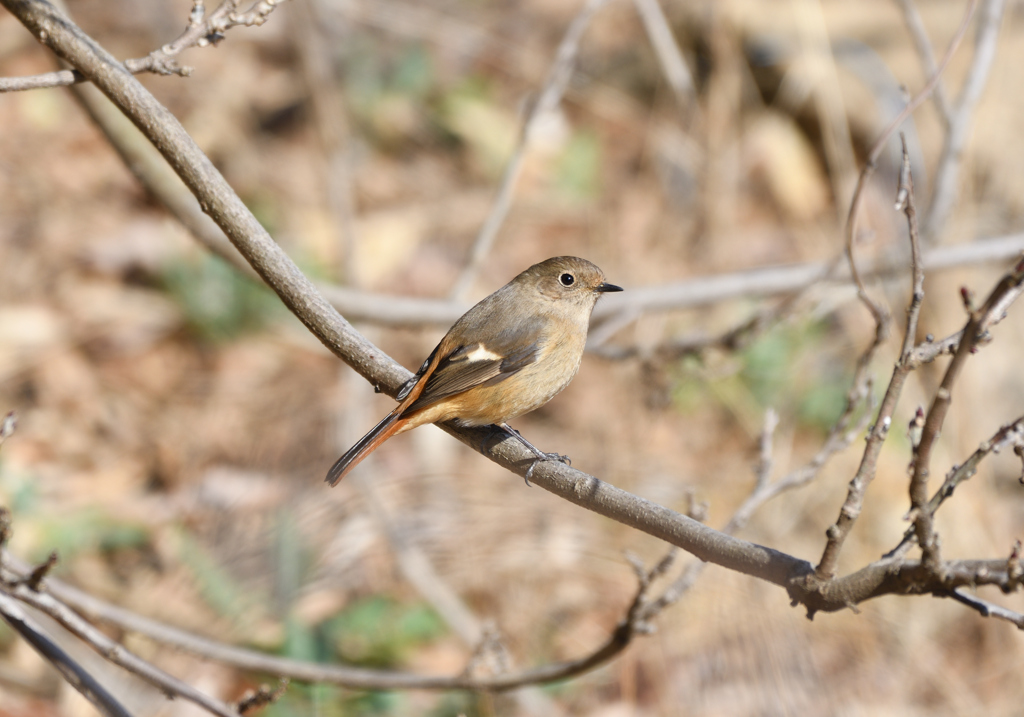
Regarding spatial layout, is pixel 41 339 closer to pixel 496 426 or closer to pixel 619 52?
pixel 496 426

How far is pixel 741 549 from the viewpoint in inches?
65.1

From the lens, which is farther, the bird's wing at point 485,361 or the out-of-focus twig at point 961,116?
Answer: the out-of-focus twig at point 961,116

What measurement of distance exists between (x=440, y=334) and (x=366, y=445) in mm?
3516

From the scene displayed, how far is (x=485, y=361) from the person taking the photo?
300cm

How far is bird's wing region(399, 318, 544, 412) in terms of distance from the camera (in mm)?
2730

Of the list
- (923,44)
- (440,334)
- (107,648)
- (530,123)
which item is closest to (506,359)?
(530,123)

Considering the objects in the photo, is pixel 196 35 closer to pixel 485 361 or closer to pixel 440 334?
pixel 485 361

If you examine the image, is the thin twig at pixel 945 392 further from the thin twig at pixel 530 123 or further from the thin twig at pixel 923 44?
the thin twig at pixel 923 44

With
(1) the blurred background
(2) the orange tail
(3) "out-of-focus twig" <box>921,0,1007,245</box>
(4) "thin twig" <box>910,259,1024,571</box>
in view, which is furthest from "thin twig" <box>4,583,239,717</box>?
(3) "out-of-focus twig" <box>921,0,1007,245</box>

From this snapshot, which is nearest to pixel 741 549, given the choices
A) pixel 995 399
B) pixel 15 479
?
pixel 15 479

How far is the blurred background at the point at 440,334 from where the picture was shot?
410cm

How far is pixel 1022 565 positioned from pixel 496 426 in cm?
181

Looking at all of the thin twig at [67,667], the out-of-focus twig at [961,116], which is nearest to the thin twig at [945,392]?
the thin twig at [67,667]

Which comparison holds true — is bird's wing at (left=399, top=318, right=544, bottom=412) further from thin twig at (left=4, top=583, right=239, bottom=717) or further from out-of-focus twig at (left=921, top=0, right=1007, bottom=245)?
out-of-focus twig at (left=921, top=0, right=1007, bottom=245)
